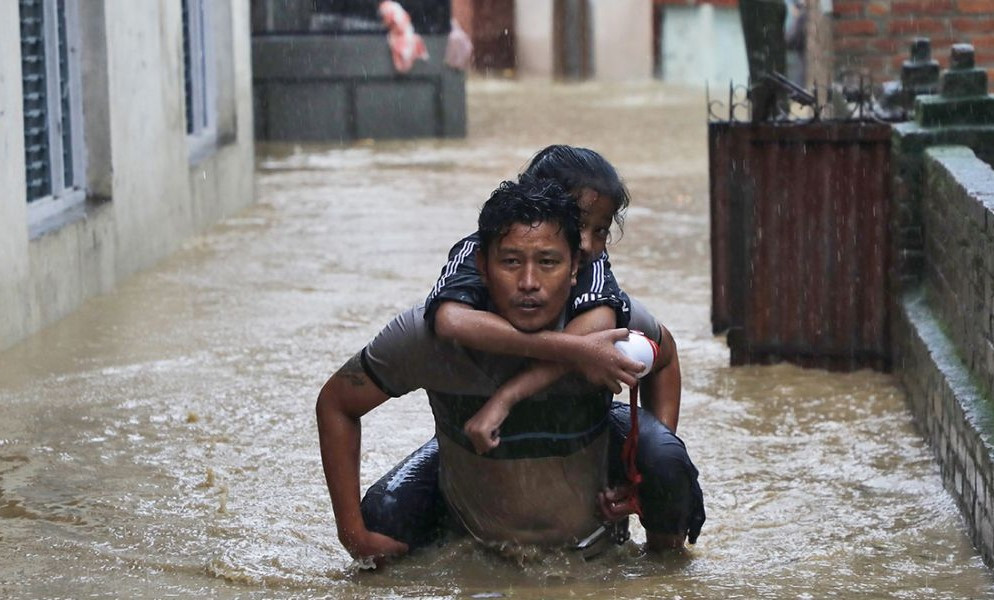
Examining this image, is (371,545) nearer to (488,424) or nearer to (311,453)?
(488,424)

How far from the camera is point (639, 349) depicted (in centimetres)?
427

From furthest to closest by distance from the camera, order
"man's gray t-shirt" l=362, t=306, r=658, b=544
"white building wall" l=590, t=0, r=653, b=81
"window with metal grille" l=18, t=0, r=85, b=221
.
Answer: "white building wall" l=590, t=0, r=653, b=81 < "window with metal grille" l=18, t=0, r=85, b=221 < "man's gray t-shirt" l=362, t=306, r=658, b=544

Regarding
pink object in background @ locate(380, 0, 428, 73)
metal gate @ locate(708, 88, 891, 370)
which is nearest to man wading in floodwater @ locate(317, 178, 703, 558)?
metal gate @ locate(708, 88, 891, 370)

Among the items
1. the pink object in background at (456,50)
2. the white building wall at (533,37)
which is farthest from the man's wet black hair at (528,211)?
the white building wall at (533,37)

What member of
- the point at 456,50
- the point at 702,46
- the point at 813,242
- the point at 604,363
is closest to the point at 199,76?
the point at 813,242

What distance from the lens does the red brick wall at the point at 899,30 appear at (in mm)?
12250

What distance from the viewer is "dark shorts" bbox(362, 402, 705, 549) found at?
4555 mm

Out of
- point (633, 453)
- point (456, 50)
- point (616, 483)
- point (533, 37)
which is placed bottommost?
point (616, 483)

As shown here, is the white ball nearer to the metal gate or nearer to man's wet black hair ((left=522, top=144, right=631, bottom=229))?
man's wet black hair ((left=522, top=144, right=631, bottom=229))

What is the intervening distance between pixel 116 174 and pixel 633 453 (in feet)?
21.0

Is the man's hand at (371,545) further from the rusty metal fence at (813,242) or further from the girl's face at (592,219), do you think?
the rusty metal fence at (813,242)

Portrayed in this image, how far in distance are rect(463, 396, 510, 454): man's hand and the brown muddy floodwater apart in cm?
48

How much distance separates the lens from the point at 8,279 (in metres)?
8.23

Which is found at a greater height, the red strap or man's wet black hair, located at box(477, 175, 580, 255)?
man's wet black hair, located at box(477, 175, 580, 255)
